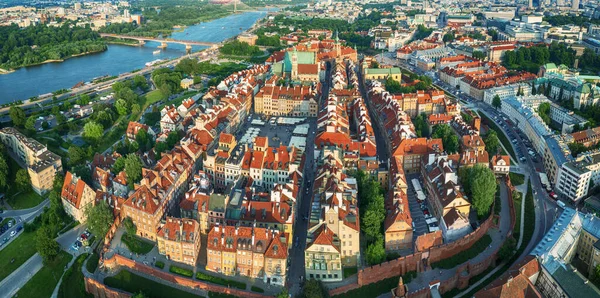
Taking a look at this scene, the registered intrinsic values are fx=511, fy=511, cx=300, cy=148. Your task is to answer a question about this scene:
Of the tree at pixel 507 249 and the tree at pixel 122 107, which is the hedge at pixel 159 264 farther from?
the tree at pixel 122 107

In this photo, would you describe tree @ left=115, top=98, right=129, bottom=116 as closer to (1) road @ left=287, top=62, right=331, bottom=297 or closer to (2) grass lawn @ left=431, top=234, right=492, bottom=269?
(1) road @ left=287, top=62, right=331, bottom=297

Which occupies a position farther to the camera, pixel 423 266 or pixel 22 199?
pixel 22 199

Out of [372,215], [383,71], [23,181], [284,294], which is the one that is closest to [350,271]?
[372,215]

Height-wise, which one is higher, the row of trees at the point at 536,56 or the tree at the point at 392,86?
the row of trees at the point at 536,56

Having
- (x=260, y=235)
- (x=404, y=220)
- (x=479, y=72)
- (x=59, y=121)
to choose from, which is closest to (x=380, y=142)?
(x=404, y=220)

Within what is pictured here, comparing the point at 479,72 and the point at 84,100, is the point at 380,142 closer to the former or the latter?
the point at 479,72

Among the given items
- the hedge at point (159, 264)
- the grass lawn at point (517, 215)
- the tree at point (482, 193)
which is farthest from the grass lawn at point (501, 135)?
the hedge at point (159, 264)

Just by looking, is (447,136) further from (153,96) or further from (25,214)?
(153,96)

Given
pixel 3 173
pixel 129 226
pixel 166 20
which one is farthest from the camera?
pixel 166 20
